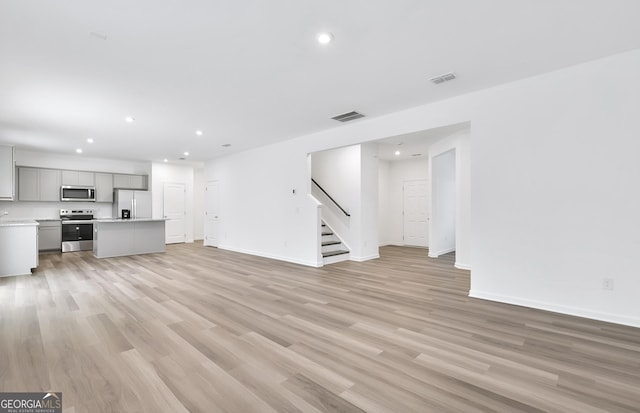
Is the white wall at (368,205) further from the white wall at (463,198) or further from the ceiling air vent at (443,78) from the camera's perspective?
the ceiling air vent at (443,78)

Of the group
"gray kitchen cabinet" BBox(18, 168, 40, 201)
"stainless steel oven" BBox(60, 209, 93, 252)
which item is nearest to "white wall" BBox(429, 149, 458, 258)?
"stainless steel oven" BBox(60, 209, 93, 252)

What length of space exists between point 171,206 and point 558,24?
36.1 ft

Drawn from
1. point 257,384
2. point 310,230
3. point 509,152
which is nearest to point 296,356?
point 257,384

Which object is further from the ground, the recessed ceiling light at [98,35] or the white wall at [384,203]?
the recessed ceiling light at [98,35]

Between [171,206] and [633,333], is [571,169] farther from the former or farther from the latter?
[171,206]

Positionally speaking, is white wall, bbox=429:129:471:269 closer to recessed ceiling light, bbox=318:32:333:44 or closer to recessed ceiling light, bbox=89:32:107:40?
recessed ceiling light, bbox=318:32:333:44

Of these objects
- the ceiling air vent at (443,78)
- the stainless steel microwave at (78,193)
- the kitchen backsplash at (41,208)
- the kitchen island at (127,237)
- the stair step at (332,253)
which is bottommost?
the stair step at (332,253)

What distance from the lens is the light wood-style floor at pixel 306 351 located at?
1.92m

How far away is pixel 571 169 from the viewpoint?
3.41m

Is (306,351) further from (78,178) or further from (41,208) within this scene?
(41,208)

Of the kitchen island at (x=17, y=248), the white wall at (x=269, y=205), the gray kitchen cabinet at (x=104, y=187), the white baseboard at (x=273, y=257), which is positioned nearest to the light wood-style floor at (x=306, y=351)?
the kitchen island at (x=17, y=248)

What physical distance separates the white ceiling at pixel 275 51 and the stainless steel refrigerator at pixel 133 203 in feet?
15.3

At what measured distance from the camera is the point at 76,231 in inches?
339

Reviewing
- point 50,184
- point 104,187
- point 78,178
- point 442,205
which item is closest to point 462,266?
point 442,205
